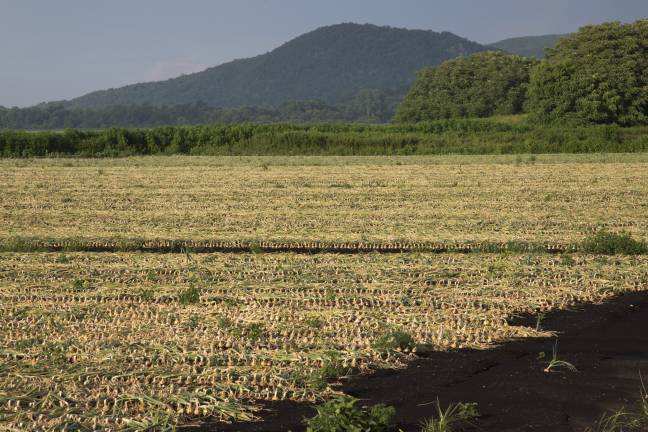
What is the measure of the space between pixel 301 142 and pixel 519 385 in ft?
132

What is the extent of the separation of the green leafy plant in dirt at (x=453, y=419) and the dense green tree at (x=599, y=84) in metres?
51.6

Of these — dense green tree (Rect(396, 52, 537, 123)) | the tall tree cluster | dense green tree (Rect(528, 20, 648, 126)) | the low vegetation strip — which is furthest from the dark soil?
dense green tree (Rect(396, 52, 537, 123))

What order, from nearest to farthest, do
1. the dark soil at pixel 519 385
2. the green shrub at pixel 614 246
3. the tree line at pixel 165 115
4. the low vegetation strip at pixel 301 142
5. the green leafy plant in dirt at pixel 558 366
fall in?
the dark soil at pixel 519 385
the green leafy plant in dirt at pixel 558 366
the green shrub at pixel 614 246
the low vegetation strip at pixel 301 142
the tree line at pixel 165 115

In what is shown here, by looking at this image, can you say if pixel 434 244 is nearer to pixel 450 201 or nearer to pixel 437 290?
pixel 437 290

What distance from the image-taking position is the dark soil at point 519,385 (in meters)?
6.64

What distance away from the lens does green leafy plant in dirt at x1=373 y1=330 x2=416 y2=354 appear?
834cm

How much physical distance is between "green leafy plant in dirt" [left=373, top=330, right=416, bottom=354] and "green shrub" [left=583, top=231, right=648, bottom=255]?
20.7ft

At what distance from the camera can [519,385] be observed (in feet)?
24.5

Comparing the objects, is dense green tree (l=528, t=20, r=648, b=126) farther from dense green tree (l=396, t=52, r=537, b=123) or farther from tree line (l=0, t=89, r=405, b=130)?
tree line (l=0, t=89, r=405, b=130)

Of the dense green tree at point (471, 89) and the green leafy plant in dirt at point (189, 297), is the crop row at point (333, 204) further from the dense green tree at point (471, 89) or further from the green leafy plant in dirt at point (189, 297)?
the dense green tree at point (471, 89)

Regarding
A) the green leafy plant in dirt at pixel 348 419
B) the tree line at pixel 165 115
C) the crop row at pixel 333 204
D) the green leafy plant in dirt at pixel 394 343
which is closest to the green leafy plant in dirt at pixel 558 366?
the green leafy plant in dirt at pixel 394 343

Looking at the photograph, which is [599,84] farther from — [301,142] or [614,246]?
[614,246]

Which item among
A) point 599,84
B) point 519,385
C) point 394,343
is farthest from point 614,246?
point 599,84

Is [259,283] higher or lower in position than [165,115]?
lower
